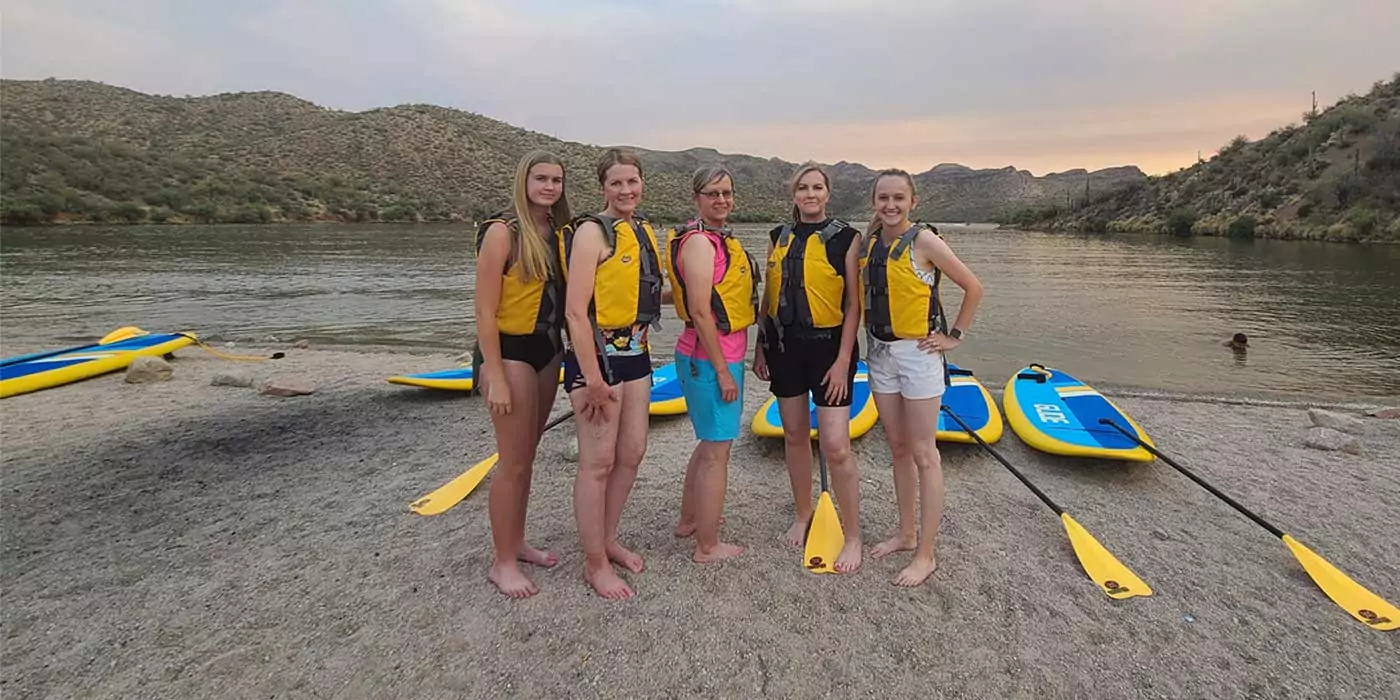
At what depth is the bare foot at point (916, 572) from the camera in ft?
11.5

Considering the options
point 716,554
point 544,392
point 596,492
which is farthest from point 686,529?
point 544,392

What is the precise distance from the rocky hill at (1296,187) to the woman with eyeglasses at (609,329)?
39.9 meters

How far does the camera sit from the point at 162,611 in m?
3.34

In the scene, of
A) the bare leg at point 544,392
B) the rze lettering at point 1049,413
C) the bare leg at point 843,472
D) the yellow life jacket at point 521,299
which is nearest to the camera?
the yellow life jacket at point 521,299

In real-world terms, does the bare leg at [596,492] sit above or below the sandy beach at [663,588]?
above

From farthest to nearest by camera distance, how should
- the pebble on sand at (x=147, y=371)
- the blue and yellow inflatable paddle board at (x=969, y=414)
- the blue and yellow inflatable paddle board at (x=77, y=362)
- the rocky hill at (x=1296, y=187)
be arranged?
the rocky hill at (x=1296, y=187) → the pebble on sand at (x=147, y=371) → the blue and yellow inflatable paddle board at (x=77, y=362) → the blue and yellow inflatable paddle board at (x=969, y=414)

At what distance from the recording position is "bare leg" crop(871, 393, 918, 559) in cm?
345

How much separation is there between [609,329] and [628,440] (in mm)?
539

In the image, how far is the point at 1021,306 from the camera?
1689cm

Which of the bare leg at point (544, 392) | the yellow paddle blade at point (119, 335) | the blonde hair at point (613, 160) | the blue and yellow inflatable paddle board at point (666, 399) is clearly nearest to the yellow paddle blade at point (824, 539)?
the bare leg at point (544, 392)

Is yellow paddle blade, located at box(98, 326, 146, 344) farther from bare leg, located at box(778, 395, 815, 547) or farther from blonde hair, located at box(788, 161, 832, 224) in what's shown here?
blonde hair, located at box(788, 161, 832, 224)

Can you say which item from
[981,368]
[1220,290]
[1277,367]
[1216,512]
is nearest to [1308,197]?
[1220,290]

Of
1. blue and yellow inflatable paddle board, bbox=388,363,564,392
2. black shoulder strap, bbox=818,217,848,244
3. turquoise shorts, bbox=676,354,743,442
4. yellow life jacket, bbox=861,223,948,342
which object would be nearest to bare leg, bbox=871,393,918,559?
yellow life jacket, bbox=861,223,948,342

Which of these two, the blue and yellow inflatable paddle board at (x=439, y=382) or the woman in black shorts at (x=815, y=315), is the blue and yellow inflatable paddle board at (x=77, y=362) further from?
the woman in black shorts at (x=815, y=315)
